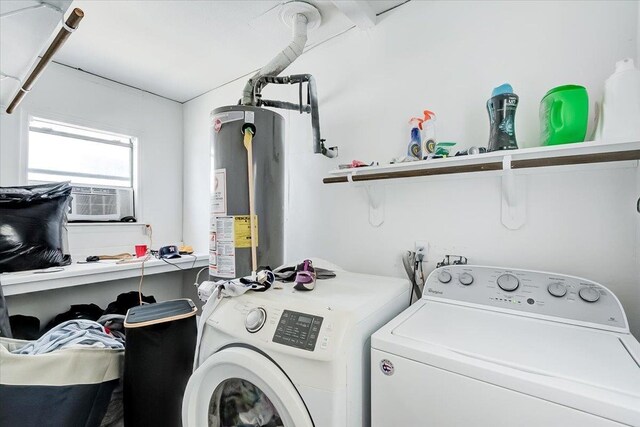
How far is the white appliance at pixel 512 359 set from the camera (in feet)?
2.07

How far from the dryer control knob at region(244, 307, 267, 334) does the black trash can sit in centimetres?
56

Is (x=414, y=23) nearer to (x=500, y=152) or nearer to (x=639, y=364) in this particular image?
(x=500, y=152)

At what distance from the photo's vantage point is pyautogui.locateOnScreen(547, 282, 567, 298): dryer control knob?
1041 millimetres

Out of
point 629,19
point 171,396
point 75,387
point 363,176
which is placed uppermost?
point 629,19

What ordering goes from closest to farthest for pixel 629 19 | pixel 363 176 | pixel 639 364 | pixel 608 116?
pixel 639 364, pixel 608 116, pixel 629 19, pixel 363 176

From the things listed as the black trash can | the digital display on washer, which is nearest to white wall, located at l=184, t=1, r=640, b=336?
the digital display on washer

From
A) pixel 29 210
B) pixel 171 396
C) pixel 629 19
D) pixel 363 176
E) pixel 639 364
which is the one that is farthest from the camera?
pixel 29 210

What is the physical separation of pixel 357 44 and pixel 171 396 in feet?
7.26

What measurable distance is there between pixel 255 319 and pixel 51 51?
169cm

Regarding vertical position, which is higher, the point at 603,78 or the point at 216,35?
the point at 216,35

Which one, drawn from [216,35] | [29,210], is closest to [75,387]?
[29,210]

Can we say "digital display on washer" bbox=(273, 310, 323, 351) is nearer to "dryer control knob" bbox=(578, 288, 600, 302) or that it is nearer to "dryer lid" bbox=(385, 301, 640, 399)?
"dryer lid" bbox=(385, 301, 640, 399)

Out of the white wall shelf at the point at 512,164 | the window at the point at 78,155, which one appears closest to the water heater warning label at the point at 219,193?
the white wall shelf at the point at 512,164

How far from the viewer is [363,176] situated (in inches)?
61.5
